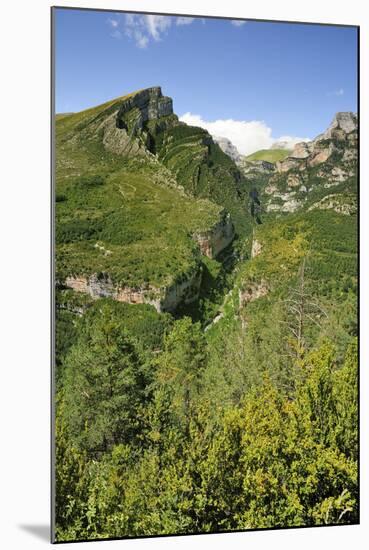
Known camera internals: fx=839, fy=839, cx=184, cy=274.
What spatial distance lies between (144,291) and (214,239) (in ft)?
3.07

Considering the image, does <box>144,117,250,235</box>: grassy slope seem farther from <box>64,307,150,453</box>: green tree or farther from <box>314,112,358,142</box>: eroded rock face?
<box>64,307,150,453</box>: green tree

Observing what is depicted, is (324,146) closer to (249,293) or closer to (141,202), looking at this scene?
(249,293)

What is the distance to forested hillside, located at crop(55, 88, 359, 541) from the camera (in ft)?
25.0

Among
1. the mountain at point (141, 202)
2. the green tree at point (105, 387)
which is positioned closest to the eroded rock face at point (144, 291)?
the mountain at point (141, 202)

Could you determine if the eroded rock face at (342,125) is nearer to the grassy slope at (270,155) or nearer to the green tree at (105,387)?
the grassy slope at (270,155)

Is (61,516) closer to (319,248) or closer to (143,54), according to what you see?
(319,248)

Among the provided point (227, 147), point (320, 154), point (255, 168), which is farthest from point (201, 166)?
point (320, 154)

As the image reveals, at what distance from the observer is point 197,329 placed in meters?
8.30

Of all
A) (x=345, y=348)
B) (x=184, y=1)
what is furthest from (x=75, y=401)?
(x=184, y=1)

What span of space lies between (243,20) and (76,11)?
165 cm

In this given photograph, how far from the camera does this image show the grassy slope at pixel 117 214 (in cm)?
753

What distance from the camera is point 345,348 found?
27.8 feet

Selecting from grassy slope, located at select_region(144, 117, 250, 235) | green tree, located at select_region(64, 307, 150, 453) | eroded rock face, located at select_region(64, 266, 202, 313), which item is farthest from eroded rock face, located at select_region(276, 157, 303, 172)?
green tree, located at select_region(64, 307, 150, 453)

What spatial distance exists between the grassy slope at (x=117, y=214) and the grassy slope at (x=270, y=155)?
2.31ft
